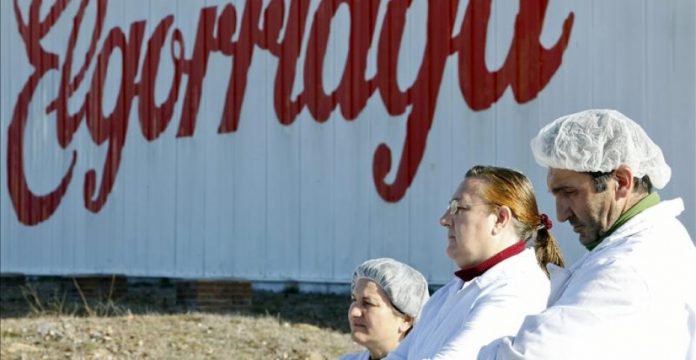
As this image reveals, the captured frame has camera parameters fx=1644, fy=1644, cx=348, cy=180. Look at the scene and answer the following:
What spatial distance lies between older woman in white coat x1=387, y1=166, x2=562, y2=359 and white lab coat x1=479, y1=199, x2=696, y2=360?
0.75 metres

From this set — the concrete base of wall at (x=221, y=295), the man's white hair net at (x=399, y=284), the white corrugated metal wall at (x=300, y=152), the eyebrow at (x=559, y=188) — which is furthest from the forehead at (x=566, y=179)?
the concrete base of wall at (x=221, y=295)

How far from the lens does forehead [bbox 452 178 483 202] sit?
411cm

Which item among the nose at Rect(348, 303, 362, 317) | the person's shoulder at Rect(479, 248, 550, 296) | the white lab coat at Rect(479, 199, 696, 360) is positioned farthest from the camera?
the nose at Rect(348, 303, 362, 317)

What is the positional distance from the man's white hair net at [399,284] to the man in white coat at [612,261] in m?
1.37

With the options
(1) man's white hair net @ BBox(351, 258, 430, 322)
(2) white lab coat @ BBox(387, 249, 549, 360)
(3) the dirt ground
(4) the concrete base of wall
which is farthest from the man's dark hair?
(4) the concrete base of wall

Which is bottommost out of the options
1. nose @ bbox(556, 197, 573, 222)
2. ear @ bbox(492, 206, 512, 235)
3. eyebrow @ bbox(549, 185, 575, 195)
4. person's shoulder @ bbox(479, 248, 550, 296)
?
person's shoulder @ bbox(479, 248, 550, 296)

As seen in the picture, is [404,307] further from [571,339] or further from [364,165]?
[364,165]

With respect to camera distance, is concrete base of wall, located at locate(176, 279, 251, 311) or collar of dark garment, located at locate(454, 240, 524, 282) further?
concrete base of wall, located at locate(176, 279, 251, 311)

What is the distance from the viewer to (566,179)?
3.34m

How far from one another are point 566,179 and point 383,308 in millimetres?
1459

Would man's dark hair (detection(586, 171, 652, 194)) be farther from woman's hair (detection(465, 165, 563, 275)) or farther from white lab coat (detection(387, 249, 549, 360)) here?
woman's hair (detection(465, 165, 563, 275))

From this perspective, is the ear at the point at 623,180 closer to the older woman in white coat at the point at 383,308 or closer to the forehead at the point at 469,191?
the forehead at the point at 469,191

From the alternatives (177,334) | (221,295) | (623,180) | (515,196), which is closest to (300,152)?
(221,295)

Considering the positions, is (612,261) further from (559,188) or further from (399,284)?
(399,284)
